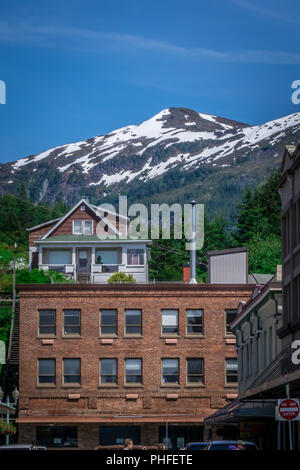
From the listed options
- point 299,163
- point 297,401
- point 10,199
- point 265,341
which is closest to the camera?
point 297,401

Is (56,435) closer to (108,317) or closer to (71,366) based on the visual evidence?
(71,366)

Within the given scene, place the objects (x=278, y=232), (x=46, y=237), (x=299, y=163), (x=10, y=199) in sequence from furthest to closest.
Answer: (x=10, y=199) → (x=278, y=232) → (x=46, y=237) → (x=299, y=163)

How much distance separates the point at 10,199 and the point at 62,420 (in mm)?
121515

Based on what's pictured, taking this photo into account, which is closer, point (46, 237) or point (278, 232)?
point (46, 237)

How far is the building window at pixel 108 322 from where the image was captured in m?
72.2

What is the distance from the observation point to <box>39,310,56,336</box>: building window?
71.9 m

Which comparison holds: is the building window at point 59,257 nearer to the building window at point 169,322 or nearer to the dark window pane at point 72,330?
the dark window pane at point 72,330

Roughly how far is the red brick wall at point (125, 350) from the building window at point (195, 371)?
38 centimetres

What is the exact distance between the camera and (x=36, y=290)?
72.3 m

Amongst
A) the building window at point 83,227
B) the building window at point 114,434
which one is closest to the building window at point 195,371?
the building window at point 114,434

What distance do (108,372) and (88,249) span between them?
36396 mm

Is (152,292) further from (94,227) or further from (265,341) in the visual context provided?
(94,227)
